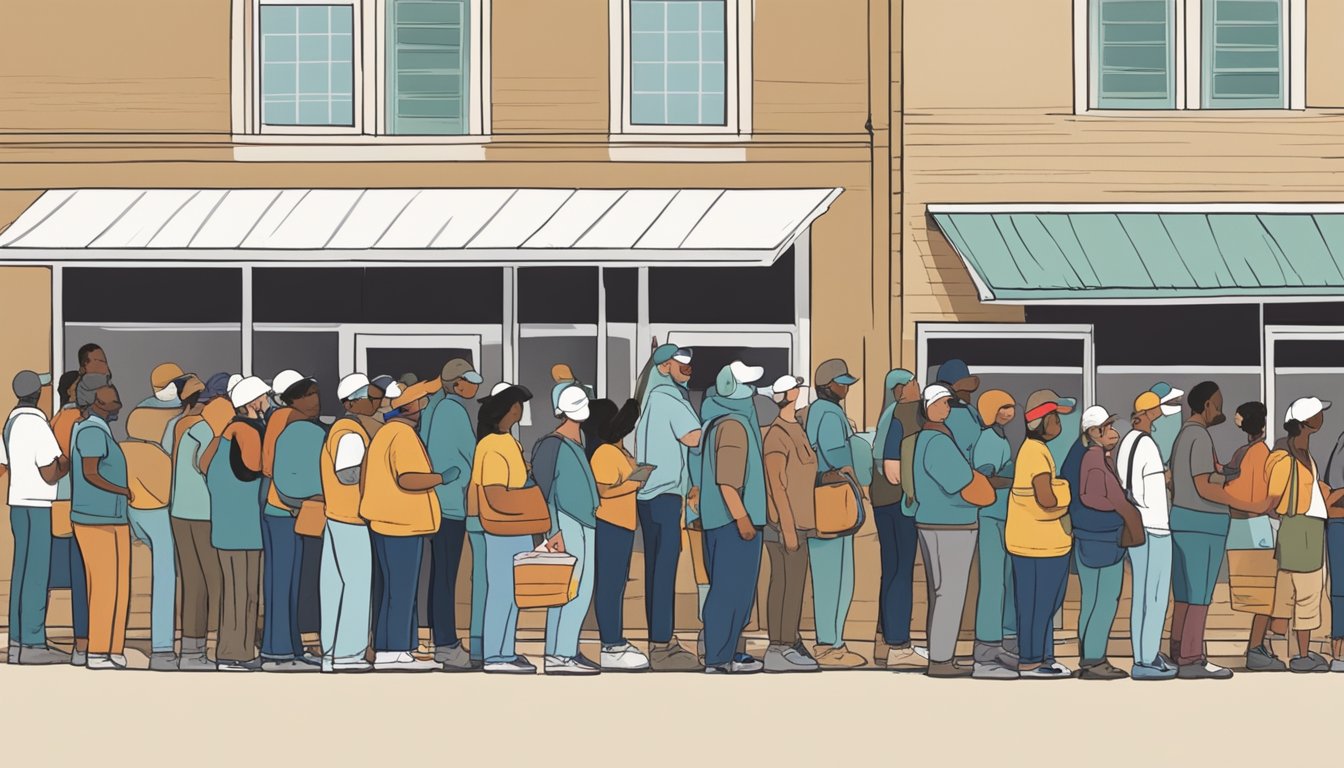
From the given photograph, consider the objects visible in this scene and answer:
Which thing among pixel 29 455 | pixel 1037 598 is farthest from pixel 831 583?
pixel 29 455

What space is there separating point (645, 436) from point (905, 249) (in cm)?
320

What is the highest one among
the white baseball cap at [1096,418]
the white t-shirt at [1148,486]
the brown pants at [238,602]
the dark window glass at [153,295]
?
the dark window glass at [153,295]

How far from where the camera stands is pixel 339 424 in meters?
13.6

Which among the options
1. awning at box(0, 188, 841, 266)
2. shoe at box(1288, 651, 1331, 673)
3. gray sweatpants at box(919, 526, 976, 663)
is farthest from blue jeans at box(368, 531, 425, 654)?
shoe at box(1288, 651, 1331, 673)

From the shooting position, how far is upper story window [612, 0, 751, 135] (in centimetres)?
1642

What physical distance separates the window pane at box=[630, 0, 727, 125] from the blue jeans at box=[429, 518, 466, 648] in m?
3.91

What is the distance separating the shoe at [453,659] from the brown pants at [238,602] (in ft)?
4.15

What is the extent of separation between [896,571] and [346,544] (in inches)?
154

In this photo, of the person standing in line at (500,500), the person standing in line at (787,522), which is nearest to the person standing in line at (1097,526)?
the person standing in line at (787,522)

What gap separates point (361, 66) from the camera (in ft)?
54.2

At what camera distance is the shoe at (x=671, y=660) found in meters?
14.1

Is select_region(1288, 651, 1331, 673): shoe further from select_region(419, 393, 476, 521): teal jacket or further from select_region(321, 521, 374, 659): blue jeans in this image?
select_region(321, 521, 374, 659): blue jeans

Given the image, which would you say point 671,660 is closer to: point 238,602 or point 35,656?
point 238,602

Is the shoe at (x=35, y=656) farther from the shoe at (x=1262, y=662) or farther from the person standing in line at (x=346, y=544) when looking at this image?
the shoe at (x=1262, y=662)
